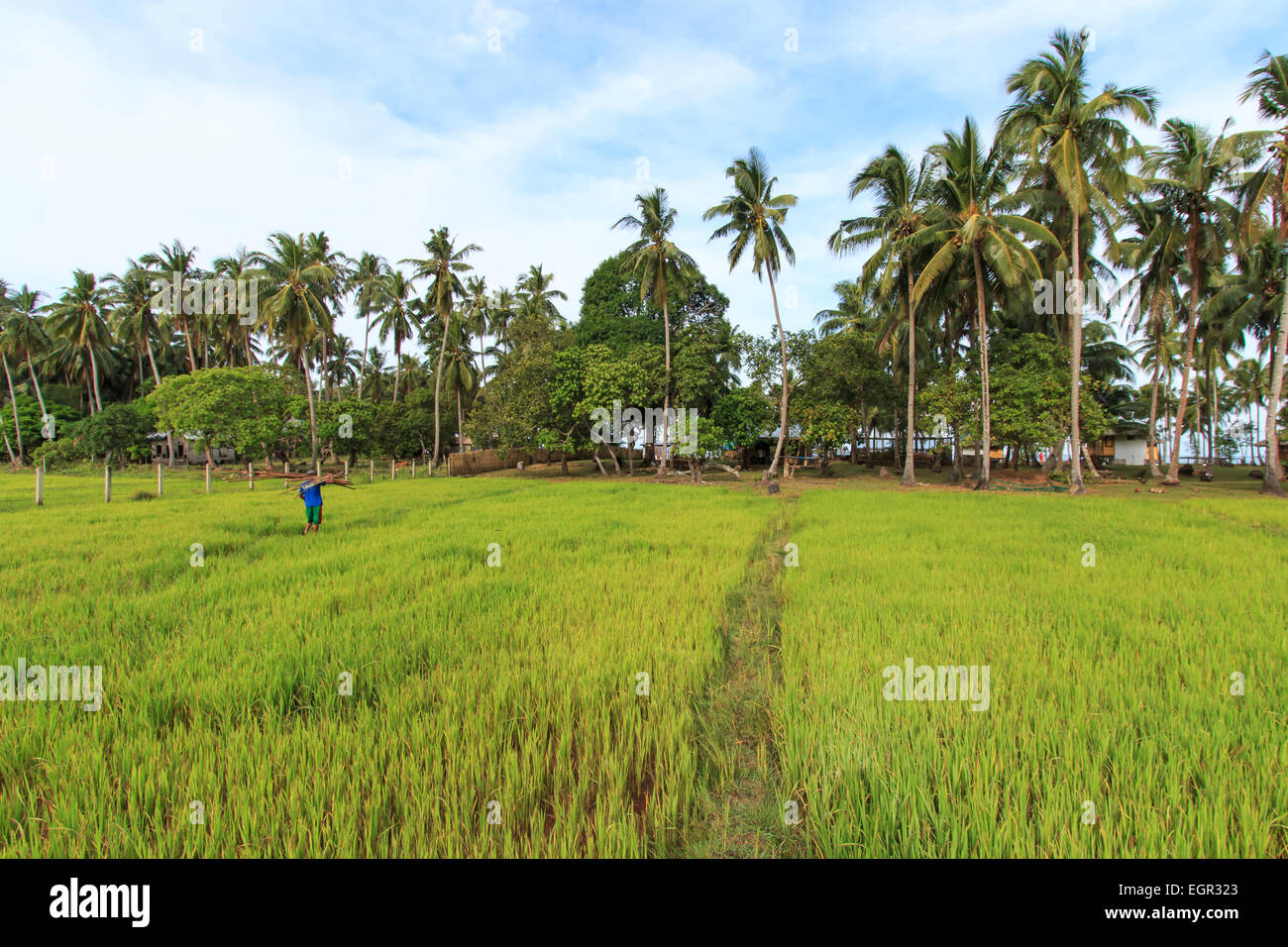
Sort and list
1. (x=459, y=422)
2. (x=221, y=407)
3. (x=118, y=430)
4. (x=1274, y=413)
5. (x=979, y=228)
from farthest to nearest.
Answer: (x=459, y=422) → (x=118, y=430) → (x=221, y=407) → (x=979, y=228) → (x=1274, y=413)

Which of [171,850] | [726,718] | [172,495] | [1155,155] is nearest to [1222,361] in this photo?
[1155,155]

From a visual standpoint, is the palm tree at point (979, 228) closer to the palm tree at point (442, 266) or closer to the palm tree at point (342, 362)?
the palm tree at point (442, 266)

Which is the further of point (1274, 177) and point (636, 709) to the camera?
point (1274, 177)

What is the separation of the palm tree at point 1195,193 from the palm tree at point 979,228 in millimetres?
5847

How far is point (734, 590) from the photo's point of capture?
6406mm

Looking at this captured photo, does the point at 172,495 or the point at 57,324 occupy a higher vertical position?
the point at 57,324

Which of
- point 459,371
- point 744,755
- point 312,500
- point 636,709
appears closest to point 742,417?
point 312,500

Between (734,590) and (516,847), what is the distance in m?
4.61

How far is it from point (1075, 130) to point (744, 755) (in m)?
25.8

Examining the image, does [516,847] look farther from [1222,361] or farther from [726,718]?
[1222,361]

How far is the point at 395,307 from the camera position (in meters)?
36.8

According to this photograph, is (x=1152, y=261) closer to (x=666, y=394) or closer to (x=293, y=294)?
(x=666, y=394)

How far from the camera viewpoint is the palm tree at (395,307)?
Answer: 3612 cm

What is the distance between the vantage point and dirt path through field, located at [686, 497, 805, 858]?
232 centimetres
